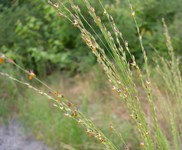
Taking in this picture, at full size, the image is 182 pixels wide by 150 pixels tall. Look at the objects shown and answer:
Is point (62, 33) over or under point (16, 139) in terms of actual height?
over

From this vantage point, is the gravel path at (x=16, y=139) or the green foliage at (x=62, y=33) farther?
the green foliage at (x=62, y=33)

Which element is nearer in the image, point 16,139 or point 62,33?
point 16,139

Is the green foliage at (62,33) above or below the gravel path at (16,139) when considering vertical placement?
above

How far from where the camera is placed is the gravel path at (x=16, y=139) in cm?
288

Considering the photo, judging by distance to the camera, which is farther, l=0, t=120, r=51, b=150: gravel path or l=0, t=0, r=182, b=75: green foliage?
l=0, t=0, r=182, b=75: green foliage

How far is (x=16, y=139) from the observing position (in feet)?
9.91

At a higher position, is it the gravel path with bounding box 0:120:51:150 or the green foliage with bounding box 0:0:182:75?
the green foliage with bounding box 0:0:182:75

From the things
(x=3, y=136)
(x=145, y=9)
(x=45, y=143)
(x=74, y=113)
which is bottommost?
(x=3, y=136)

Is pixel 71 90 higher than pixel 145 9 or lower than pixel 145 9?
lower

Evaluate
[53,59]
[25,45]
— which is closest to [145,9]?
[53,59]

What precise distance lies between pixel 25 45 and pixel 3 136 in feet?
5.44

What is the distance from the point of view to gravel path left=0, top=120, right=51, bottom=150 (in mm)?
2881

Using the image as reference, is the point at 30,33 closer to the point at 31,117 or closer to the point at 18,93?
the point at 18,93

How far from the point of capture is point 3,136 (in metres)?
3.04
